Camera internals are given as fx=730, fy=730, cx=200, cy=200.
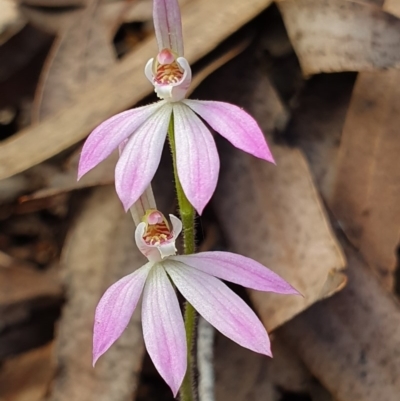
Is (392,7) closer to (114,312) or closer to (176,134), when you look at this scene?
(176,134)

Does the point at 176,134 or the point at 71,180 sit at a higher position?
the point at 176,134

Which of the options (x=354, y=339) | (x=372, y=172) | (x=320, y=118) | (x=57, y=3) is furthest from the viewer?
(x=57, y=3)

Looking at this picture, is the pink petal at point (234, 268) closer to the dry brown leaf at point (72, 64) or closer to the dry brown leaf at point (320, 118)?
the dry brown leaf at point (320, 118)

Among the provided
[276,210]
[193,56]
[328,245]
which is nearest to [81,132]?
[193,56]

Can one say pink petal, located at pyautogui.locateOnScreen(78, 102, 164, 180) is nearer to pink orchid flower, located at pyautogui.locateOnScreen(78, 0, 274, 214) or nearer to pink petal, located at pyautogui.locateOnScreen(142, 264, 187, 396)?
pink orchid flower, located at pyautogui.locateOnScreen(78, 0, 274, 214)

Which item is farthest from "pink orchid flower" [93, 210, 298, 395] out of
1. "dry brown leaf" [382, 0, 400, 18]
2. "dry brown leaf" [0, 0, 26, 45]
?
"dry brown leaf" [0, 0, 26, 45]

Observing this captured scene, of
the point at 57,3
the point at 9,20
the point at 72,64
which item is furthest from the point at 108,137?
the point at 57,3

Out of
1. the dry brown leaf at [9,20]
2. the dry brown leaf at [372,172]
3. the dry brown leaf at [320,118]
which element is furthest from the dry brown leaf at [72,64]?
the dry brown leaf at [372,172]
